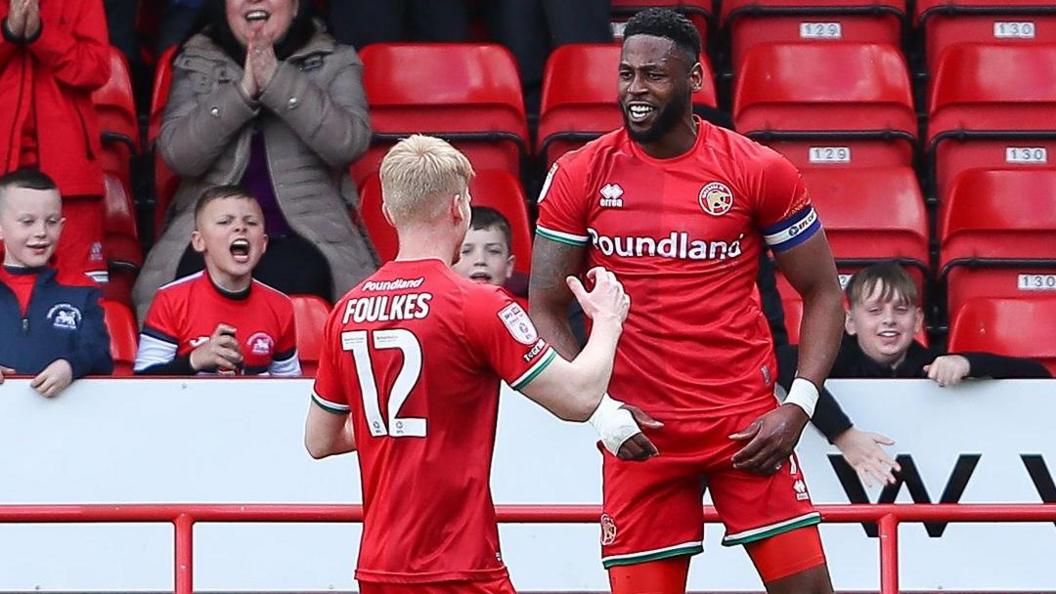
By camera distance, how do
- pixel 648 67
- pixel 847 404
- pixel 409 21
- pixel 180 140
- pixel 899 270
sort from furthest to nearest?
pixel 409 21 < pixel 180 140 < pixel 899 270 < pixel 847 404 < pixel 648 67

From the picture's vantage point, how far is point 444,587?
430 cm

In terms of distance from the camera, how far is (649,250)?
489cm

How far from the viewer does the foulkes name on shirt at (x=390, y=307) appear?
4.27 metres

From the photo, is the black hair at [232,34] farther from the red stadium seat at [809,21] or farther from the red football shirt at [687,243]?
the red football shirt at [687,243]

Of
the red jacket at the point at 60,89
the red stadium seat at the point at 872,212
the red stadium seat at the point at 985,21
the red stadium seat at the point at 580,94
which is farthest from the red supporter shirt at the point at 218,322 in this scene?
the red stadium seat at the point at 985,21

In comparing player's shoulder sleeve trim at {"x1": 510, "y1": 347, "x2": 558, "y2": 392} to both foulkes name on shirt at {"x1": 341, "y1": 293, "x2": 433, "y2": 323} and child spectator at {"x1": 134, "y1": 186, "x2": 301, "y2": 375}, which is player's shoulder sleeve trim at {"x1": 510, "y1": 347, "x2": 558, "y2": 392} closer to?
foulkes name on shirt at {"x1": 341, "y1": 293, "x2": 433, "y2": 323}

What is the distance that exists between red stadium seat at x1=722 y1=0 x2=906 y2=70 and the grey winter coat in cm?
211

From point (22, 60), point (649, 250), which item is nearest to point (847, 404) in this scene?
point (649, 250)

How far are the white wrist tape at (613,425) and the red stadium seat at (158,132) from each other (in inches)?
129

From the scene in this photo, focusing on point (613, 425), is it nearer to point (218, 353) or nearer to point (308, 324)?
point (218, 353)

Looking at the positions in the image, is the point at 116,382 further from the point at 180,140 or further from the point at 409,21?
the point at 409,21

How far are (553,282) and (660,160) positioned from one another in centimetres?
39

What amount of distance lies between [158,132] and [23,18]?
0.85 meters

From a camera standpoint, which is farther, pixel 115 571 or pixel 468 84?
pixel 468 84
